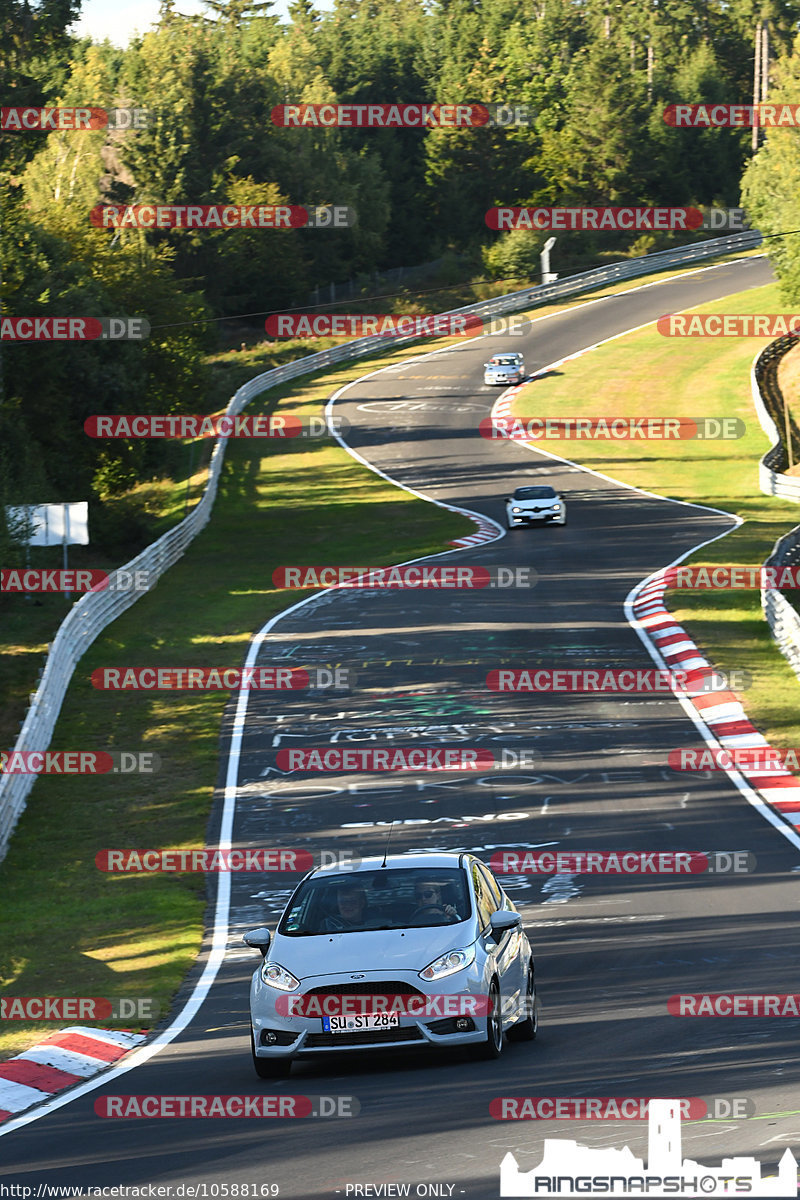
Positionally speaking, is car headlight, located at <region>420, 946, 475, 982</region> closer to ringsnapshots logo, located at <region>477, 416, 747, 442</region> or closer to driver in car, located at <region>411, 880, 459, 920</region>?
driver in car, located at <region>411, 880, 459, 920</region>

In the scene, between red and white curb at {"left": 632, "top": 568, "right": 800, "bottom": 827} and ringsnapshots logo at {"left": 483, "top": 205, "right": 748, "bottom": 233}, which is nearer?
red and white curb at {"left": 632, "top": 568, "right": 800, "bottom": 827}

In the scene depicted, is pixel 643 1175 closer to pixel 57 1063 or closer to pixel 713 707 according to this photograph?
pixel 57 1063

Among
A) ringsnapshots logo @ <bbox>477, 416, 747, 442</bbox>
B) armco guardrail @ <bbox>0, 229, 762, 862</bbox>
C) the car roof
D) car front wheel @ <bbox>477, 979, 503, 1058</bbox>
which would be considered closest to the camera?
car front wheel @ <bbox>477, 979, 503, 1058</bbox>

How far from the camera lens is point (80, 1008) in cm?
1407

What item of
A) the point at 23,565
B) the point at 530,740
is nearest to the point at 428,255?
the point at 23,565

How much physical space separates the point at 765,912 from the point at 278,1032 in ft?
20.7

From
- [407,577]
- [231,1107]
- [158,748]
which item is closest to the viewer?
[231,1107]

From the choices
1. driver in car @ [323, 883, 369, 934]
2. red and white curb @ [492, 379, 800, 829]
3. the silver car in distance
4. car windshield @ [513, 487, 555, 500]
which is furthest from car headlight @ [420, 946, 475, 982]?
car windshield @ [513, 487, 555, 500]

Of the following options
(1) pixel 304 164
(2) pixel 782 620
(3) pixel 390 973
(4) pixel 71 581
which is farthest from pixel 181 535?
(1) pixel 304 164

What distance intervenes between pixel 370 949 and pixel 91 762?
50.2ft

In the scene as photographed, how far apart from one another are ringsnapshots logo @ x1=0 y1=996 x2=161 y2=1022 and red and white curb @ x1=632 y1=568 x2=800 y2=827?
8.60 m

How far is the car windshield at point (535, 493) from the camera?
4506cm

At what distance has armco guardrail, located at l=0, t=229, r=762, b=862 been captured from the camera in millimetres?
24016

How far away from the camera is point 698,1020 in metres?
11.2
